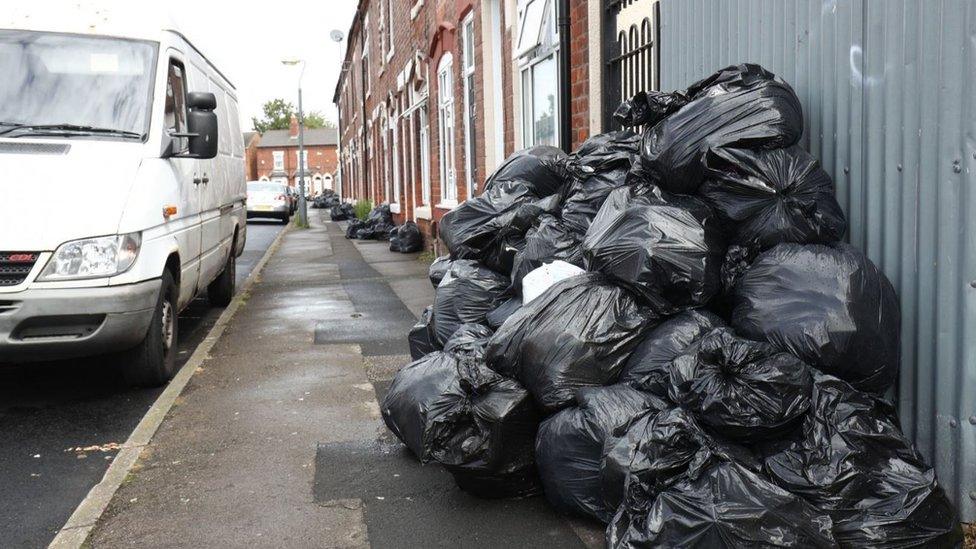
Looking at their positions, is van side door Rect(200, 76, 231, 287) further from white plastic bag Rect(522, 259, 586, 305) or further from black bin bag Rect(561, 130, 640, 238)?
white plastic bag Rect(522, 259, 586, 305)

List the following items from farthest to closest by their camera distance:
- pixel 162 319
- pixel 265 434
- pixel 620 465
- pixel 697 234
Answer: pixel 162 319 < pixel 265 434 < pixel 697 234 < pixel 620 465

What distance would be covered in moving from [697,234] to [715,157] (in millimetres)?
330

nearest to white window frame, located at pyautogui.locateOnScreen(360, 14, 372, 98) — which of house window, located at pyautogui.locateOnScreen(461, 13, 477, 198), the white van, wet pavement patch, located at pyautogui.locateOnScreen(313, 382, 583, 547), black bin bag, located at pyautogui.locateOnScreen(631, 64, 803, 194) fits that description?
house window, located at pyautogui.locateOnScreen(461, 13, 477, 198)

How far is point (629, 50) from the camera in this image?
6418mm

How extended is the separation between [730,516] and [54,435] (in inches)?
148

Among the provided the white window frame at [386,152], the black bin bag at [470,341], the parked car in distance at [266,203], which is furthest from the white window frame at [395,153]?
the black bin bag at [470,341]

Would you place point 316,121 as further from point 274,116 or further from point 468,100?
point 468,100

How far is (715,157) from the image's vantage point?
12.1ft

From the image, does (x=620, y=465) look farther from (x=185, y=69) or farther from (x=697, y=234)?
(x=185, y=69)

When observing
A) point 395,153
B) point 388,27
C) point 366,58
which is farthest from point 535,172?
point 366,58

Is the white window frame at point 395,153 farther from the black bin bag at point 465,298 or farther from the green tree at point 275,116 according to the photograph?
the green tree at point 275,116

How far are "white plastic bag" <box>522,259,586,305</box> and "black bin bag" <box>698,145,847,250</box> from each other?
0.86 m

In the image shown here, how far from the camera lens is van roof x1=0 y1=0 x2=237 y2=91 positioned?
20.2ft

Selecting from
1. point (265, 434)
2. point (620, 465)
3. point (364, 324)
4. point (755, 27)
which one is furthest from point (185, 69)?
point (620, 465)
